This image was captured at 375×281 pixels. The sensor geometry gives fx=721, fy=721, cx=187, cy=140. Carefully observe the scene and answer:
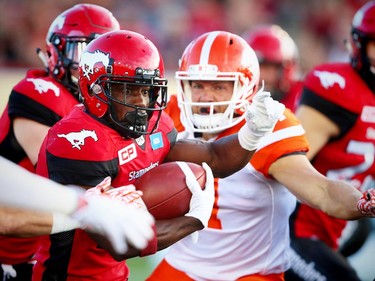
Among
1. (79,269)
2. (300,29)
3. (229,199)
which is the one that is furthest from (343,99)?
(300,29)

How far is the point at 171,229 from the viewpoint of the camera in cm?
263

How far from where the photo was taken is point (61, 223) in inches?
96.5

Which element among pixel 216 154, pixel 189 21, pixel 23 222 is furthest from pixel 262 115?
pixel 189 21

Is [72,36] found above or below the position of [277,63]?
above

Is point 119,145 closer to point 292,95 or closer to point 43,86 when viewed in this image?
point 43,86

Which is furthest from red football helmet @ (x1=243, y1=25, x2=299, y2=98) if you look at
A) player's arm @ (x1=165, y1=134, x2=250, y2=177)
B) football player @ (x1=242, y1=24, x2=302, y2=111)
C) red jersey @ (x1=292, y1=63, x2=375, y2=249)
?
player's arm @ (x1=165, y1=134, x2=250, y2=177)

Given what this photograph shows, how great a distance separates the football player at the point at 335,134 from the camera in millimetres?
3856

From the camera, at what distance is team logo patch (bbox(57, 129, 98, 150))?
8.64ft

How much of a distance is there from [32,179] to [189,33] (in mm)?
8802

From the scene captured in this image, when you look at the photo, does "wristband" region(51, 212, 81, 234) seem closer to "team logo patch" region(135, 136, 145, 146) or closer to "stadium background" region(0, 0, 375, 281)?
"team logo patch" region(135, 136, 145, 146)

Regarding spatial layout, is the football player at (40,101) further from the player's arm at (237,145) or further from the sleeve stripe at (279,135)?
the sleeve stripe at (279,135)

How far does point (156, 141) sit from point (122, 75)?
0.33 meters

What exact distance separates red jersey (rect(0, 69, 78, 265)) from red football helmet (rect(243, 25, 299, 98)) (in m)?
2.78

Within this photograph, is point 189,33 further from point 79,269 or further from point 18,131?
point 79,269
